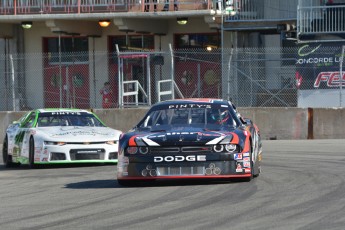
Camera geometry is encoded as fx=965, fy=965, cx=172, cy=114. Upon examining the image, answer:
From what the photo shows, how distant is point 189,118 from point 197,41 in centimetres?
2081

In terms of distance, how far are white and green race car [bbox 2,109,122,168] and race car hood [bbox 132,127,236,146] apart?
4409 mm

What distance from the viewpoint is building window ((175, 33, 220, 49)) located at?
34562mm

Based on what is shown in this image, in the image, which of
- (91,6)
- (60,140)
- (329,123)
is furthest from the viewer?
(91,6)

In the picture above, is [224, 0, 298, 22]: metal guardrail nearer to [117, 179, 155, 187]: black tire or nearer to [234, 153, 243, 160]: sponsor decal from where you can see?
[117, 179, 155, 187]: black tire

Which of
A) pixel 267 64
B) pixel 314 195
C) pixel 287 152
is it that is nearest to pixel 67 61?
pixel 267 64

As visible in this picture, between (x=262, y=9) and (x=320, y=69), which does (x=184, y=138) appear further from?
(x=262, y=9)

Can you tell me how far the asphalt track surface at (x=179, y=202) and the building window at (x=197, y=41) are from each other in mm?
18368

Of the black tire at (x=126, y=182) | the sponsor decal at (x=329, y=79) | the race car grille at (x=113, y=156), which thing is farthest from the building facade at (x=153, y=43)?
the black tire at (x=126, y=182)

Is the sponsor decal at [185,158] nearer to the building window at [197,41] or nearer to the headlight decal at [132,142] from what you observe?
the headlight decal at [132,142]

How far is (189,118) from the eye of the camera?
46.9 ft

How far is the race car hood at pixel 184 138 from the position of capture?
1297 cm

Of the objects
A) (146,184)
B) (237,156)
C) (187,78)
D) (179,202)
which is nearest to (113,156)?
(146,184)

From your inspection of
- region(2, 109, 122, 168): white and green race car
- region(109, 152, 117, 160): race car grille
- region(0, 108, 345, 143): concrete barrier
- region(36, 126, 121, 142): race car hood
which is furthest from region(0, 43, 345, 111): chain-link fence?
region(109, 152, 117, 160): race car grille

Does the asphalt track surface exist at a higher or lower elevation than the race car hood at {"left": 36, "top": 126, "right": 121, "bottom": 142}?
lower
